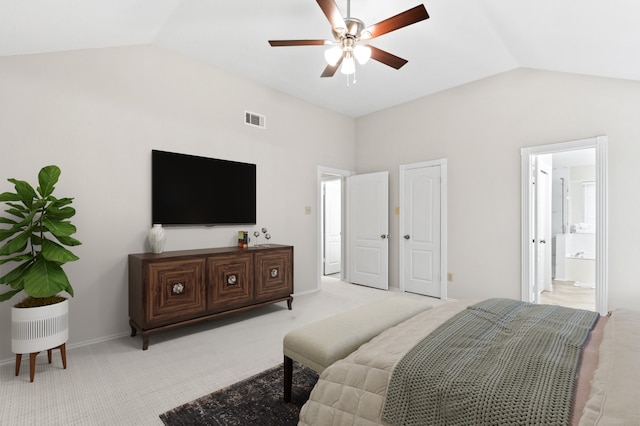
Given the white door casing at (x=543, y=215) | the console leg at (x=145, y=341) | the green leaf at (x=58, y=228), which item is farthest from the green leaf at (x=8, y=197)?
the white door casing at (x=543, y=215)

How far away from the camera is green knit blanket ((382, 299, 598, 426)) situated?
1.11 metres

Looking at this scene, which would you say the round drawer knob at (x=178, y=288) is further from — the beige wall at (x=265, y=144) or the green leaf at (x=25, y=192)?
the green leaf at (x=25, y=192)

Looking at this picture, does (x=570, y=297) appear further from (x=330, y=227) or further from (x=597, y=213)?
(x=330, y=227)

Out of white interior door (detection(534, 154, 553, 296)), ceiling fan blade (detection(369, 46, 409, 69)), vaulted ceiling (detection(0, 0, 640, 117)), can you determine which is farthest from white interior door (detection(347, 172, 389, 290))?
ceiling fan blade (detection(369, 46, 409, 69))

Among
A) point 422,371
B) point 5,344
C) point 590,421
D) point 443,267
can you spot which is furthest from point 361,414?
point 443,267

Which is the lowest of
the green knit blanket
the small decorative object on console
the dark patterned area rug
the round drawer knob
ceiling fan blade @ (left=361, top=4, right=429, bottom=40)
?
the dark patterned area rug

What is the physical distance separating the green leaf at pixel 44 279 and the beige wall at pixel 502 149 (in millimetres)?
4390

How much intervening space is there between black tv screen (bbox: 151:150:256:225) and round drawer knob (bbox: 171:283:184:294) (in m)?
0.80

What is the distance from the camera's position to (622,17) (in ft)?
7.61

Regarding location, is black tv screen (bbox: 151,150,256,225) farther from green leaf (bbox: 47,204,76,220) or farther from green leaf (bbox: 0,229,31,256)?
green leaf (bbox: 0,229,31,256)

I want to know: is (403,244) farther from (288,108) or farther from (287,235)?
(288,108)

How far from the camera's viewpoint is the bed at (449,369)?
1.04m

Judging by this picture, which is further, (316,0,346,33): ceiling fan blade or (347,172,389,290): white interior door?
(347,172,389,290): white interior door

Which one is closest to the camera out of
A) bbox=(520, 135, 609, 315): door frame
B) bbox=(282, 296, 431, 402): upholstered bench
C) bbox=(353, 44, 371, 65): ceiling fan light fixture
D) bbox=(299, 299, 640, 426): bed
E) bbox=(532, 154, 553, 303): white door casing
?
bbox=(299, 299, 640, 426): bed
